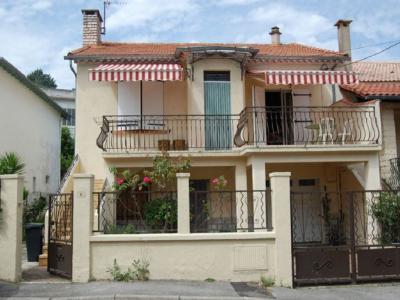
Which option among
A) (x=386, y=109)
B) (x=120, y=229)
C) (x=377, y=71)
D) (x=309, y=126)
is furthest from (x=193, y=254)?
(x=377, y=71)

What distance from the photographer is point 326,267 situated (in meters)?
11.5

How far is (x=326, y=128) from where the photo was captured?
16.7 meters

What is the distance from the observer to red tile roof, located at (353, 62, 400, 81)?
20359 mm

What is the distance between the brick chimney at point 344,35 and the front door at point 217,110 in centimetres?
593

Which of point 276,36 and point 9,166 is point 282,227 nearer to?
point 9,166

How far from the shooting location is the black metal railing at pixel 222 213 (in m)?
12.6

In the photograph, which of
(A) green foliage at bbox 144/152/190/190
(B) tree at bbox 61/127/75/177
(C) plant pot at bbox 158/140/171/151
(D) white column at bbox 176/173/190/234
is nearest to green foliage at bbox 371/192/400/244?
(D) white column at bbox 176/173/190/234

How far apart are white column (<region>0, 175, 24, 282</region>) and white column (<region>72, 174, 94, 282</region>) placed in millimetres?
1354

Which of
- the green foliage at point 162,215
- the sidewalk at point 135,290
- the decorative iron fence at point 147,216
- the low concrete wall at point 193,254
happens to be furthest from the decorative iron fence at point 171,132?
the sidewalk at point 135,290

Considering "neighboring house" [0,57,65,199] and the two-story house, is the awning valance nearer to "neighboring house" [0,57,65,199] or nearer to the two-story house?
the two-story house

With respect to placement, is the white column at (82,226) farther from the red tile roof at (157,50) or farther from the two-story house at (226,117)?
the red tile roof at (157,50)

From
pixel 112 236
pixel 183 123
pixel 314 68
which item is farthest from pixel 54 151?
pixel 112 236

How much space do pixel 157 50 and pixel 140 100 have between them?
274 cm

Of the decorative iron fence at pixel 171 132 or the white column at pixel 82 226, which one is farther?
the decorative iron fence at pixel 171 132
